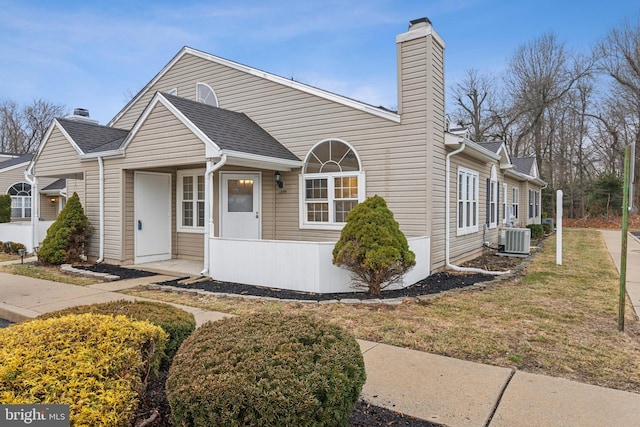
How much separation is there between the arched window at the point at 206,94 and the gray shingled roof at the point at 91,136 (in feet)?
8.08

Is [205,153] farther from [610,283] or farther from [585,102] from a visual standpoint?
[585,102]

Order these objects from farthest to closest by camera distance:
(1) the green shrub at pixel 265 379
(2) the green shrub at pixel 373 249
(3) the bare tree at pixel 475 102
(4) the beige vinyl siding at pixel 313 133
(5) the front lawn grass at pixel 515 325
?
(3) the bare tree at pixel 475 102, (4) the beige vinyl siding at pixel 313 133, (2) the green shrub at pixel 373 249, (5) the front lawn grass at pixel 515 325, (1) the green shrub at pixel 265 379

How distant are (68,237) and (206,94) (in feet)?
17.1

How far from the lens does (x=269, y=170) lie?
384 inches

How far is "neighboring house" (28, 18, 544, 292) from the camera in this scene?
7.86 m

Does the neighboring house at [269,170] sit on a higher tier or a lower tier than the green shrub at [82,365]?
higher

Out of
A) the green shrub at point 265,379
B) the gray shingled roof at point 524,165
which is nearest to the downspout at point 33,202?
the green shrub at point 265,379

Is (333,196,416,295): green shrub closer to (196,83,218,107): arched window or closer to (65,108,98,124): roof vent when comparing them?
(196,83,218,107): arched window

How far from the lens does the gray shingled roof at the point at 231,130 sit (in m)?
8.13

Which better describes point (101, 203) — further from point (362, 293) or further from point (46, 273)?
point (362, 293)

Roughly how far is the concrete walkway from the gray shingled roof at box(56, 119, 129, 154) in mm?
9159

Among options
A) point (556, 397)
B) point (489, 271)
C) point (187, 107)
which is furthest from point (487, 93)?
point (556, 397)

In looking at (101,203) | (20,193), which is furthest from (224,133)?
(20,193)

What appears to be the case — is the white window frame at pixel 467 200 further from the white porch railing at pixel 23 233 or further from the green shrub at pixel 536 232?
the white porch railing at pixel 23 233
